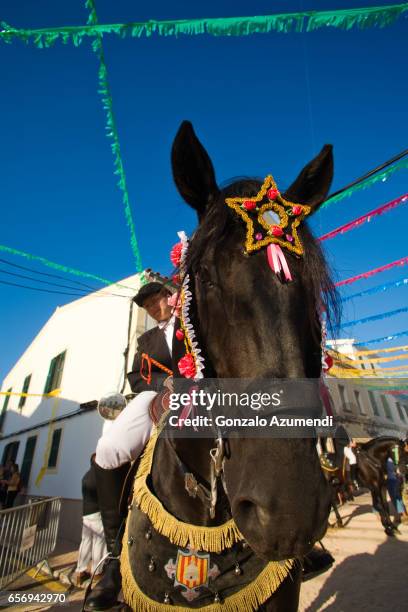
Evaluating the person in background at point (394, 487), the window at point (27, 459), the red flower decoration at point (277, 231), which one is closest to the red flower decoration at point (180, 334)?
the red flower decoration at point (277, 231)

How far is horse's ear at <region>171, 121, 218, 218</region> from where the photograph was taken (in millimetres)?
1714

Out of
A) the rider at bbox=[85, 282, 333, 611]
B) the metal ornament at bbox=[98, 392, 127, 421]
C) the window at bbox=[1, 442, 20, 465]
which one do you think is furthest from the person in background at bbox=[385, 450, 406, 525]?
the window at bbox=[1, 442, 20, 465]

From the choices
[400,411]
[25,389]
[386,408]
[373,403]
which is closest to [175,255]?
[25,389]

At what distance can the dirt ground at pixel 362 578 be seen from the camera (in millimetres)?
4949

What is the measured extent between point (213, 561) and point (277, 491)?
3.74 feet

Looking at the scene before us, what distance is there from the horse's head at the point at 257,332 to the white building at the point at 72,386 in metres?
8.97

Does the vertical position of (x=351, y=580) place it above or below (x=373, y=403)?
below

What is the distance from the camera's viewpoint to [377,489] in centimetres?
1019

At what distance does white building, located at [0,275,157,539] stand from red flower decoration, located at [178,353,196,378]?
916 cm

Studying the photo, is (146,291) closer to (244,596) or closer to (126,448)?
(126,448)

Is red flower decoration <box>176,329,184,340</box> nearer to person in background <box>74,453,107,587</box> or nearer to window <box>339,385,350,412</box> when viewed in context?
person in background <box>74,453,107,587</box>

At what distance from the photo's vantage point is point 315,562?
2.31 m

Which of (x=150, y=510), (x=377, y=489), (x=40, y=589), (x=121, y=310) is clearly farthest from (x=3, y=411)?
(x=150, y=510)

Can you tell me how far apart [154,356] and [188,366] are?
977 millimetres
